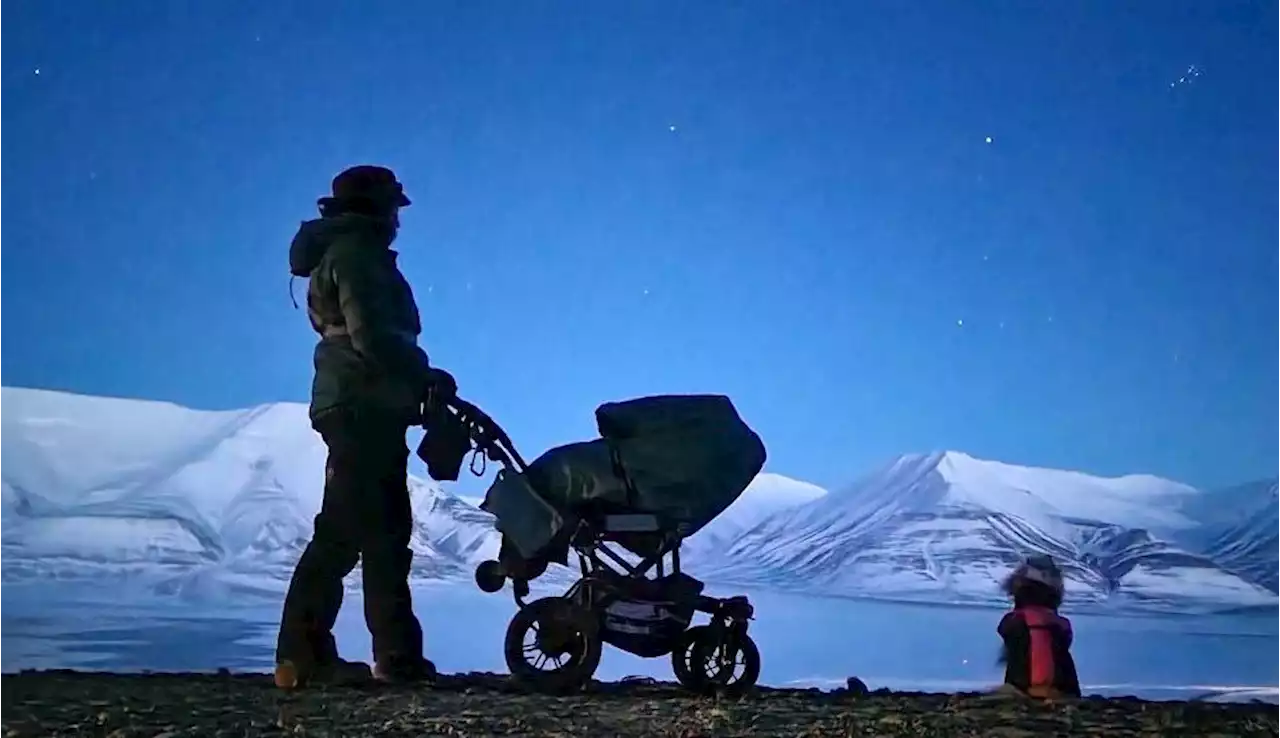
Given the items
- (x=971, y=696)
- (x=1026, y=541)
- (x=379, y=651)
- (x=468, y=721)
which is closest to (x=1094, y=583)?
(x=1026, y=541)

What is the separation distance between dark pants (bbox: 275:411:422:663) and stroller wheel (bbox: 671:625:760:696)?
54 cm

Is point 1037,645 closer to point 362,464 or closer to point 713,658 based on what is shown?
point 713,658

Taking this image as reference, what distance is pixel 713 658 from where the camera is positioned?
273cm

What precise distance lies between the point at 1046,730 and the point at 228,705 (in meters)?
1.34

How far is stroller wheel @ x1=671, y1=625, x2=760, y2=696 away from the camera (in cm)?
272

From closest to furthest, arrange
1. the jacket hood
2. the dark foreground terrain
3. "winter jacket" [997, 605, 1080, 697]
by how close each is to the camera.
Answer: the dark foreground terrain → "winter jacket" [997, 605, 1080, 697] → the jacket hood

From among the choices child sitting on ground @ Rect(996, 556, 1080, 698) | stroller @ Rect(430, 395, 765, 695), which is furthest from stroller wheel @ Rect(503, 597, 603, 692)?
child sitting on ground @ Rect(996, 556, 1080, 698)

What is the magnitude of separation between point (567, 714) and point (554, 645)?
476mm

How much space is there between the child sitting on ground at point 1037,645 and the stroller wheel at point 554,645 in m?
0.79

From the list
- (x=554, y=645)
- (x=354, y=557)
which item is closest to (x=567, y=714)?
(x=554, y=645)

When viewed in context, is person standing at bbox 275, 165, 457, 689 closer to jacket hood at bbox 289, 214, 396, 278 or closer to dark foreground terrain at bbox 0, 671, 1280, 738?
jacket hood at bbox 289, 214, 396, 278

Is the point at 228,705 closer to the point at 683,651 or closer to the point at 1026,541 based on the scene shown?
the point at 683,651

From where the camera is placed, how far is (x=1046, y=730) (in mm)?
2068

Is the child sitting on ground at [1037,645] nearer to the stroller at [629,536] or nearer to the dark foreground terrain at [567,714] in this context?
the dark foreground terrain at [567,714]
